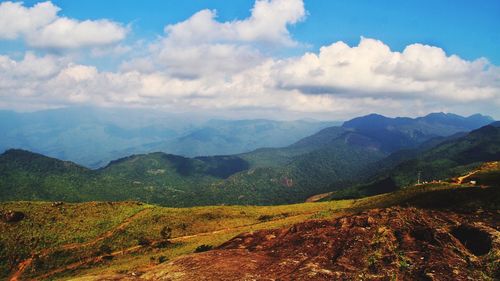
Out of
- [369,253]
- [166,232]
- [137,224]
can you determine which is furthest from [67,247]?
[369,253]

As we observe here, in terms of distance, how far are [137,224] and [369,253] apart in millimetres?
72855

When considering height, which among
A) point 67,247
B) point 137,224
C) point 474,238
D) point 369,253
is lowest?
point 67,247

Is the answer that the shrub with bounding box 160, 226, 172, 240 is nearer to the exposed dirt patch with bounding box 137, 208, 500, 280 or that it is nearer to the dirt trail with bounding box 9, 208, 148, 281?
the dirt trail with bounding box 9, 208, 148, 281

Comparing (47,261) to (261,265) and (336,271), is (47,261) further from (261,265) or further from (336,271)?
(336,271)

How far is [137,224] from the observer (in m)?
90.4

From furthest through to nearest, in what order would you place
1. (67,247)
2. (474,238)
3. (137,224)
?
1. (137,224)
2. (67,247)
3. (474,238)

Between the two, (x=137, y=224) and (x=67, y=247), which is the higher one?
(x=137, y=224)

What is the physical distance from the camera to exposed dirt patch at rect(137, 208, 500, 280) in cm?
2533

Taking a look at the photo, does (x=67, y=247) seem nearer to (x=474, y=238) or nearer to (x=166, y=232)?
(x=166, y=232)

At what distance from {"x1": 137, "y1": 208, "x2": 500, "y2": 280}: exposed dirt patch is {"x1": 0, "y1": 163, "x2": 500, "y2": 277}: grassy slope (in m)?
19.4

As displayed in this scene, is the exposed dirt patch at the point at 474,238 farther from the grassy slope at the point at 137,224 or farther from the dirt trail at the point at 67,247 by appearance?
the dirt trail at the point at 67,247

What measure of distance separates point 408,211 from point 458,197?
42.9 ft

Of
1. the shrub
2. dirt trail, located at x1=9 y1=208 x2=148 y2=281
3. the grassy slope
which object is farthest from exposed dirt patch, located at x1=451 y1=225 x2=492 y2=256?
dirt trail, located at x1=9 y1=208 x2=148 y2=281

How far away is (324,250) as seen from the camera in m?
32.0
